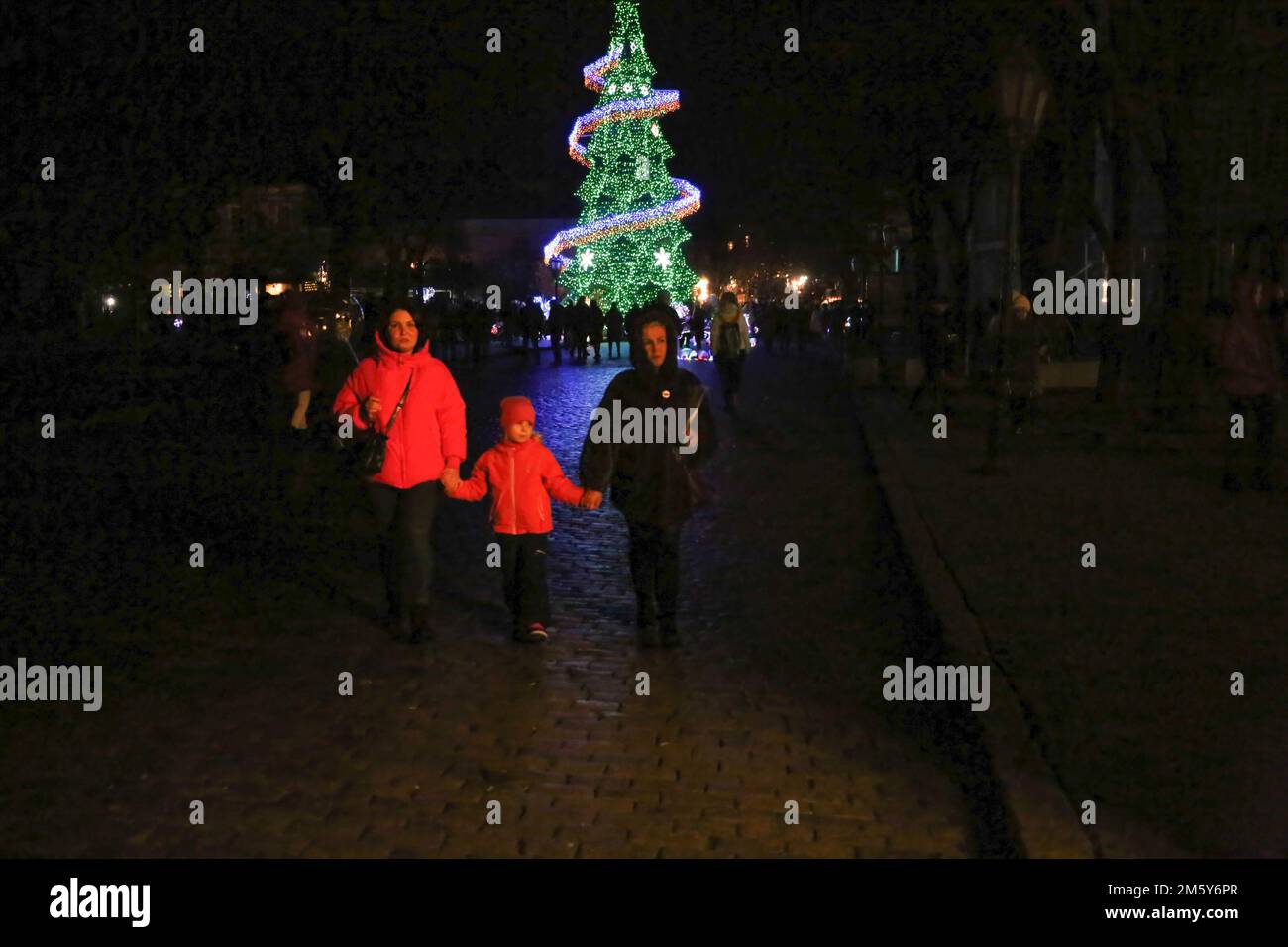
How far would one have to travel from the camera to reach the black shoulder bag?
8.48 metres

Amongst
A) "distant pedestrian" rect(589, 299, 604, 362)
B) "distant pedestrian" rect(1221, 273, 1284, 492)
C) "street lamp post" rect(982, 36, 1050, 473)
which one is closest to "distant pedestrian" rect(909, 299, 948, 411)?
"street lamp post" rect(982, 36, 1050, 473)

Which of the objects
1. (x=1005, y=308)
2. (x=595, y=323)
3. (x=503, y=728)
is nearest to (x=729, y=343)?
(x=1005, y=308)

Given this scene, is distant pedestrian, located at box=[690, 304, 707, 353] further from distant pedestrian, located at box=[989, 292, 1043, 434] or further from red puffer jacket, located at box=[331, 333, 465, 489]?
red puffer jacket, located at box=[331, 333, 465, 489]

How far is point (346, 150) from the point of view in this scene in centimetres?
3306

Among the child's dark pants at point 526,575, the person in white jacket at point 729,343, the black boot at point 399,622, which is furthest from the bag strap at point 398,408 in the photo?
the person in white jacket at point 729,343

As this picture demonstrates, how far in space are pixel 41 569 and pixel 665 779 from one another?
6333mm

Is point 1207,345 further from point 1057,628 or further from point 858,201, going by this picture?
point 858,201

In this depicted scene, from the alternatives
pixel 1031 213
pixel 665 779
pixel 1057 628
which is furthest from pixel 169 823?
pixel 1031 213

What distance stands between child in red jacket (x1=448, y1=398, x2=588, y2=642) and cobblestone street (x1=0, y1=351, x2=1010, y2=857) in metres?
0.22

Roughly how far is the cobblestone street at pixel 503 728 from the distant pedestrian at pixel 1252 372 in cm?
390

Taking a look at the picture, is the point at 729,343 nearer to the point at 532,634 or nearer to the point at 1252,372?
the point at 1252,372

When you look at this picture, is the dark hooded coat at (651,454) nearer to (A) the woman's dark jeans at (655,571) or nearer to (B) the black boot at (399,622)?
(A) the woman's dark jeans at (655,571)

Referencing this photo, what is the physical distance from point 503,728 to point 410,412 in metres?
2.19

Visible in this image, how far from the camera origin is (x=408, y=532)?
8.61 meters
